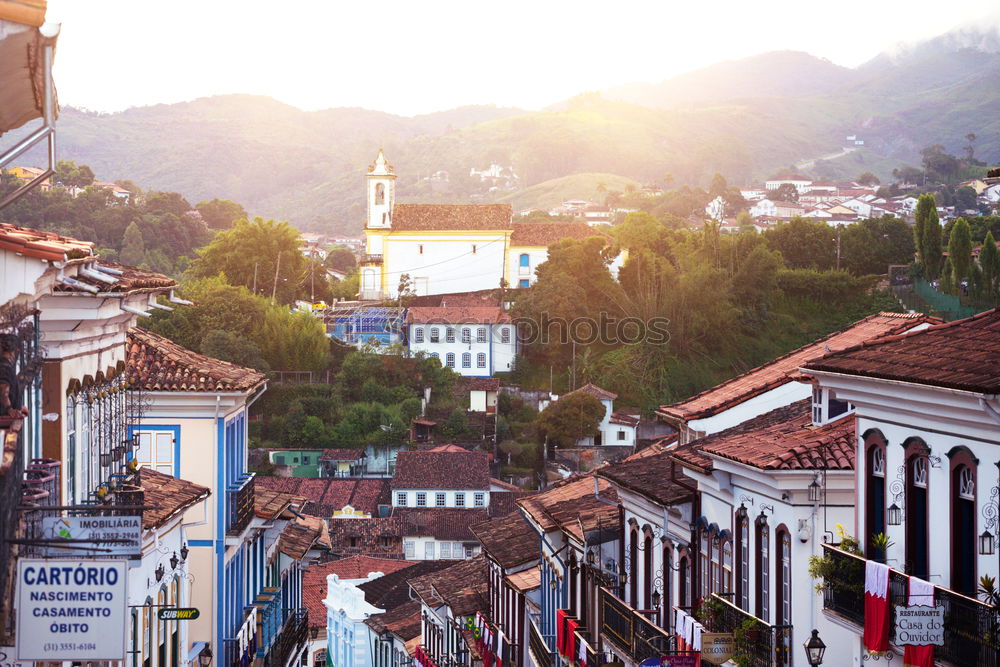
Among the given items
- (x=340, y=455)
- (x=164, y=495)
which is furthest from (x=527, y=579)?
(x=340, y=455)

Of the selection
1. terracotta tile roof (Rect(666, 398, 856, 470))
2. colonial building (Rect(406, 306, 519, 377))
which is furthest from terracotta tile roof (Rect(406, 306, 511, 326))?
terracotta tile roof (Rect(666, 398, 856, 470))

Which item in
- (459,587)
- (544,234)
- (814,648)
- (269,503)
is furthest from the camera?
(544,234)

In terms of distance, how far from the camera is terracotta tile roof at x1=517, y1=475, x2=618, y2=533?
23.0 metres

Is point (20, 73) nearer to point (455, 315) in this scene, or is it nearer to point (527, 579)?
point (527, 579)

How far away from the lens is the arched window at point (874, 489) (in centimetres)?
1228

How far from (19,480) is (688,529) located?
→ 9.60 metres

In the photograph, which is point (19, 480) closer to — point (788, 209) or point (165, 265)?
point (165, 265)

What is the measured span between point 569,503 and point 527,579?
358cm

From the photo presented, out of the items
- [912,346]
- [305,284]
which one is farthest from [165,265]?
[912,346]

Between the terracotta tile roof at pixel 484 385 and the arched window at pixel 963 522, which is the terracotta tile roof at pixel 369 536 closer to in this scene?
the terracotta tile roof at pixel 484 385

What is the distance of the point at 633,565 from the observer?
803 inches

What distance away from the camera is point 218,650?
22094mm

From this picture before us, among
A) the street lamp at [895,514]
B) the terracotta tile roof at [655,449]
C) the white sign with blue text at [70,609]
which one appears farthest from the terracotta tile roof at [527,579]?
the white sign with blue text at [70,609]

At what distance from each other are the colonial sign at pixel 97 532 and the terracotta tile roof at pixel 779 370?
10.4 meters
